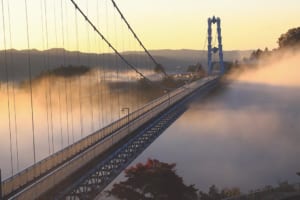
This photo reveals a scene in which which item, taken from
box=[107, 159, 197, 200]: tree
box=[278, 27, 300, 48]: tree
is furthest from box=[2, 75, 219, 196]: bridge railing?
box=[278, 27, 300, 48]: tree

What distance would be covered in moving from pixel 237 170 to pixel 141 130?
9.21 m

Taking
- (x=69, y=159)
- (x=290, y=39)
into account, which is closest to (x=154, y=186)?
(x=69, y=159)

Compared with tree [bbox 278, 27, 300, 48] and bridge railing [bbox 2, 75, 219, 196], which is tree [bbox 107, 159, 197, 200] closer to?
bridge railing [bbox 2, 75, 219, 196]

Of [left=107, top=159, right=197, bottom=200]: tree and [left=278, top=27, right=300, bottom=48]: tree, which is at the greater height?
[left=278, top=27, right=300, bottom=48]: tree

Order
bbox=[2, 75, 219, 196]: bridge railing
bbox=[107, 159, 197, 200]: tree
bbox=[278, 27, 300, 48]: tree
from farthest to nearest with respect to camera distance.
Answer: bbox=[278, 27, 300, 48]: tree → bbox=[107, 159, 197, 200]: tree → bbox=[2, 75, 219, 196]: bridge railing

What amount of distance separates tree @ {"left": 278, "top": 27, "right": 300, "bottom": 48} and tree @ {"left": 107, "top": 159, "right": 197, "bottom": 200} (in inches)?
2501

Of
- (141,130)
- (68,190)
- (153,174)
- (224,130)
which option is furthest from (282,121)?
(68,190)

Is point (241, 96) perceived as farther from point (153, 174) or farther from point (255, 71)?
point (153, 174)

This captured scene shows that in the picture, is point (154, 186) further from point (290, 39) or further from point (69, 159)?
point (290, 39)

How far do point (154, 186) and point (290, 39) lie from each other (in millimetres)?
66274

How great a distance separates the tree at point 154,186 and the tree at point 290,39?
63518 mm

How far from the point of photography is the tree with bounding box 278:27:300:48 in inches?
3214

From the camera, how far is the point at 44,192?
44.4ft

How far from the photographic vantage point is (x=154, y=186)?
2019cm
